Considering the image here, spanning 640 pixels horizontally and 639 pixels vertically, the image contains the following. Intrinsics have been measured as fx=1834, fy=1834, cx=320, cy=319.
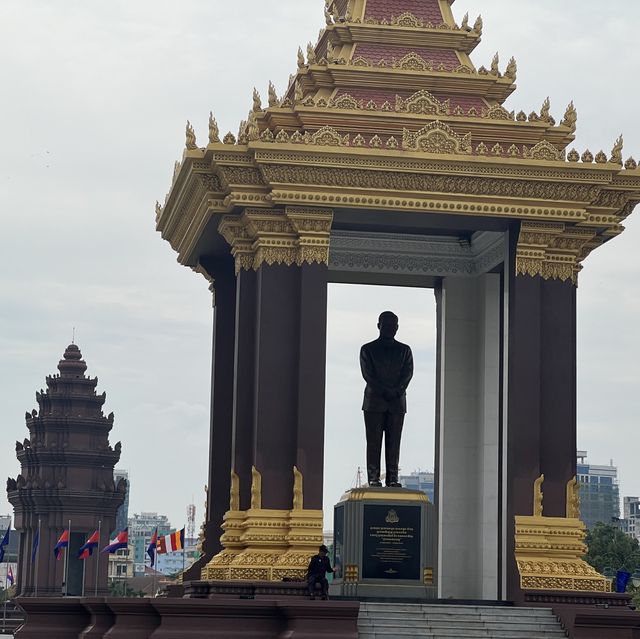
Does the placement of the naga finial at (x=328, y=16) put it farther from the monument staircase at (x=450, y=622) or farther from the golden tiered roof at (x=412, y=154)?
the monument staircase at (x=450, y=622)

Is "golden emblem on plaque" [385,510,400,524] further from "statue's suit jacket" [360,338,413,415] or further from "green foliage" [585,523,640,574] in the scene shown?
"green foliage" [585,523,640,574]

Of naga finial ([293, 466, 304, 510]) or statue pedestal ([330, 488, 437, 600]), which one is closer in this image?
naga finial ([293, 466, 304, 510])

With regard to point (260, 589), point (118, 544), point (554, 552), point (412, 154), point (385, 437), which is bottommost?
point (260, 589)

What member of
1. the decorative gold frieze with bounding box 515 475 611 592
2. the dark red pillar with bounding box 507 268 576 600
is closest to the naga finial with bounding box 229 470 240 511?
the dark red pillar with bounding box 507 268 576 600

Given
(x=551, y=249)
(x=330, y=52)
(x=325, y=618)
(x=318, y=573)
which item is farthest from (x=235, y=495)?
(x=330, y=52)

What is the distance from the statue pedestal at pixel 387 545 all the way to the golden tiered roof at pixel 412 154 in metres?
4.62

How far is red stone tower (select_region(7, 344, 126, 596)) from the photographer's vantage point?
104m

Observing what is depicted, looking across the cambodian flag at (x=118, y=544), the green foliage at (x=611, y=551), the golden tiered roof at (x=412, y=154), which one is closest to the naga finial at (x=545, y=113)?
the golden tiered roof at (x=412, y=154)

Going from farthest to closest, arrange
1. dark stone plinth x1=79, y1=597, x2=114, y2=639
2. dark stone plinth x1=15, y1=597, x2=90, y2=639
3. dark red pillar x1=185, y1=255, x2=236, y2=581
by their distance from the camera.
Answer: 1. dark red pillar x1=185, y1=255, x2=236, y2=581
2. dark stone plinth x1=15, y1=597, x2=90, y2=639
3. dark stone plinth x1=79, y1=597, x2=114, y2=639

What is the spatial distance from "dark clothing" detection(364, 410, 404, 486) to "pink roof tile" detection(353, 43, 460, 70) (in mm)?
6518

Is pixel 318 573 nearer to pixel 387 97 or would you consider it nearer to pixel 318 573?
pixel 318 573

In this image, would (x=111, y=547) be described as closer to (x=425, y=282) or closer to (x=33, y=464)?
(x=425, y=282)

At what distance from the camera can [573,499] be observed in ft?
102

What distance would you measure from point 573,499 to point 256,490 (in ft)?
17.8
